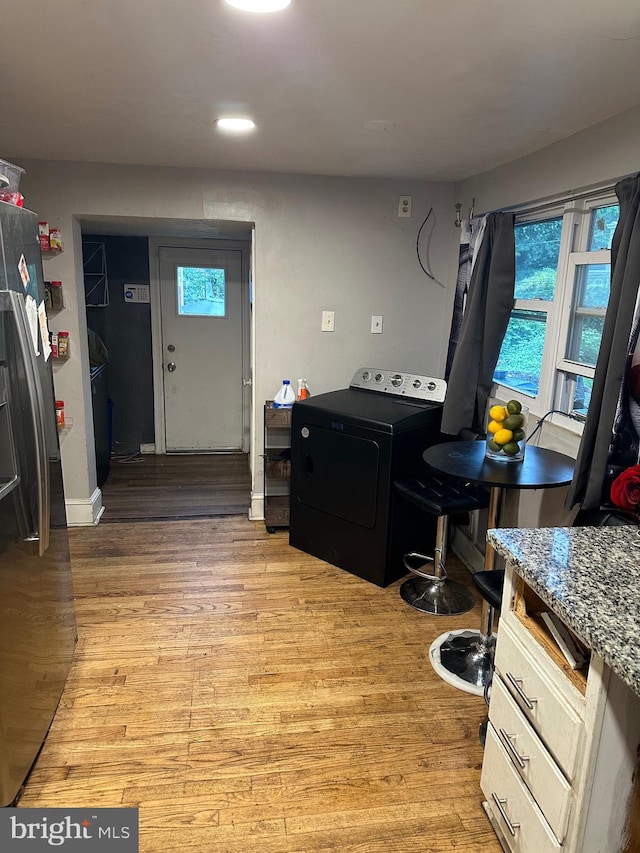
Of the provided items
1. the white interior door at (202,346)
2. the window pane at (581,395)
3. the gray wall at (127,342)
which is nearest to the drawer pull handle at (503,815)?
the window pane at (581,395)

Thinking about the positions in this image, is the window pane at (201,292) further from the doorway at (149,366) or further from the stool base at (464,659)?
the stool base at (464,659)

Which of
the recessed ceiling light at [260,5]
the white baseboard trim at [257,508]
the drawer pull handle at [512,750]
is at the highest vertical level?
the recessed ceiling light at [260,5]

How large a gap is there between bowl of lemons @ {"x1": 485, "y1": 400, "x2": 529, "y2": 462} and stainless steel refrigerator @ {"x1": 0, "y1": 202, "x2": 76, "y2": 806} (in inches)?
63.8

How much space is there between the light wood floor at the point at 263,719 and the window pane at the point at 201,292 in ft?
8.38

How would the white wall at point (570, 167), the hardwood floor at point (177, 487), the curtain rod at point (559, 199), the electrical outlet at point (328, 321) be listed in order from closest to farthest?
the white wall at point (570, 167)
the curtain rod at point (559, 199)
the electrical outlet at point (328, 321)
the hardwood floor at point (177, 487)

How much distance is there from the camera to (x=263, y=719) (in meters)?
2.09

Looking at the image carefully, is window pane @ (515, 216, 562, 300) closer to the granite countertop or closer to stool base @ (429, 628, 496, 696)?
the granite countertop

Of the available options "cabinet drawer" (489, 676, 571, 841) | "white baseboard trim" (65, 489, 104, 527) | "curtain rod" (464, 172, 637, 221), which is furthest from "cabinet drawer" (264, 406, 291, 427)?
"cabinet drawer" (489, 676, 571, 841)

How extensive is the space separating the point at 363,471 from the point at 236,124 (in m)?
1.66

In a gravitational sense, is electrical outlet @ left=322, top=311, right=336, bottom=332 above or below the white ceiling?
below

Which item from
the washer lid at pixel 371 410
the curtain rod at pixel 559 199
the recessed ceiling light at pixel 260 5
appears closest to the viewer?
the recessed ceiling light at pixel 260 5

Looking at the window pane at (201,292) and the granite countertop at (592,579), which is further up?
the window pane at (201,292)

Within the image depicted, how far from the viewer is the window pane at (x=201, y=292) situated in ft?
16.4

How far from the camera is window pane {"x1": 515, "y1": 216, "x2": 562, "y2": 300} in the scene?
266 cm
